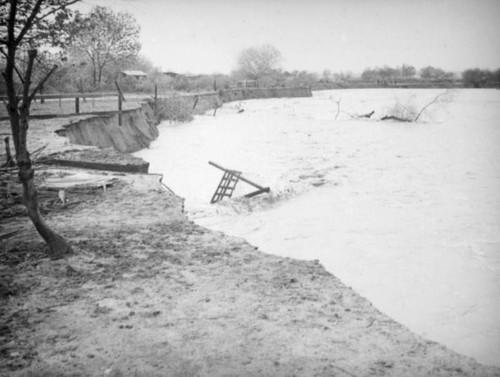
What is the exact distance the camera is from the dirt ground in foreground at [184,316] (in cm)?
297

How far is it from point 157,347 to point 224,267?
161cm

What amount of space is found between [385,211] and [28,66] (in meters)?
8.70

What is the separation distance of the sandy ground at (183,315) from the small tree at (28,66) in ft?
1.51

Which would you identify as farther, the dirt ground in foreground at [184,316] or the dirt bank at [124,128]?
the dirt bank at [124,128]

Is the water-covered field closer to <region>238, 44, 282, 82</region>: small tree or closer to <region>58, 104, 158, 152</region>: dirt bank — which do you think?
<region>58, 104, 158, 152</region>: dirt bank

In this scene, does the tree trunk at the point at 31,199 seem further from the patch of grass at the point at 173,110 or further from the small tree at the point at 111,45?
the small tree at the point at 111,45

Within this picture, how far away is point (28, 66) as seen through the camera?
13.9 ft

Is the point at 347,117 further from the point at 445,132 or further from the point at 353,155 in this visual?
the point at 353,155

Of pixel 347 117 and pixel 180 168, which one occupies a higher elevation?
pixel 347 117

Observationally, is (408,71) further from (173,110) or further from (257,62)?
(173,110)

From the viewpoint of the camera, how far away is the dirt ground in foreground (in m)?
2.97

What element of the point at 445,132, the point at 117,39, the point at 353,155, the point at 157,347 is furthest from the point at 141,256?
the point at 117,39

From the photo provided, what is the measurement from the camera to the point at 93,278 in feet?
13.8

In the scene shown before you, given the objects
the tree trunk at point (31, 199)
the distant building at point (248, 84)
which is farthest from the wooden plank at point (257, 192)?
the distant building at point (248, 84)
